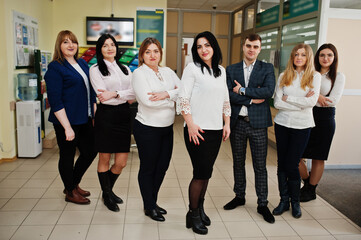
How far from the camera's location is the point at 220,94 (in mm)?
2391

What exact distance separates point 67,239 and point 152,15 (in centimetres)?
490

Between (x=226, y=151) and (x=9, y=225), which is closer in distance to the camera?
(x=9, y=225)

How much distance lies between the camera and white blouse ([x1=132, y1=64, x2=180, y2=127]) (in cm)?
249

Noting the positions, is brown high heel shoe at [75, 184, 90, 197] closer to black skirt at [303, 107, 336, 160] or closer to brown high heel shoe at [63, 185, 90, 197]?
brown high heel shoe at [63, 185, 90, 197]

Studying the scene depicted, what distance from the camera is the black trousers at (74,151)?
2908 mm

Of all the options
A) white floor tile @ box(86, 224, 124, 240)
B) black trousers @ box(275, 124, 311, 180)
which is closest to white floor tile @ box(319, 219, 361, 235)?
black trousers @ box(275, 124, 311, 180)

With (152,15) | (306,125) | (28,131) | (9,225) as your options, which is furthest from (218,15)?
(9,225)

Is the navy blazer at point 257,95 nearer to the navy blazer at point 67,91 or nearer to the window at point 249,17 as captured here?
the navy blazer at point 67,91

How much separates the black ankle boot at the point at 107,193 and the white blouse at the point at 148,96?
Answer: 2.41 ft

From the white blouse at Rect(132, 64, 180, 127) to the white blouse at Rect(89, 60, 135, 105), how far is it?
192mm

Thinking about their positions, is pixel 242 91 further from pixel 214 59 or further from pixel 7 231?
pixel 7 231

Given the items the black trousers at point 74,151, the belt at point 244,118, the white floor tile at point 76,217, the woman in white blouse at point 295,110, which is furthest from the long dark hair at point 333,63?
the white floor tile at point 76,217

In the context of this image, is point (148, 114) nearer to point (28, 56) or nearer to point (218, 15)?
point (28, 56)

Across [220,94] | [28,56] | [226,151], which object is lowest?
[226,151]
